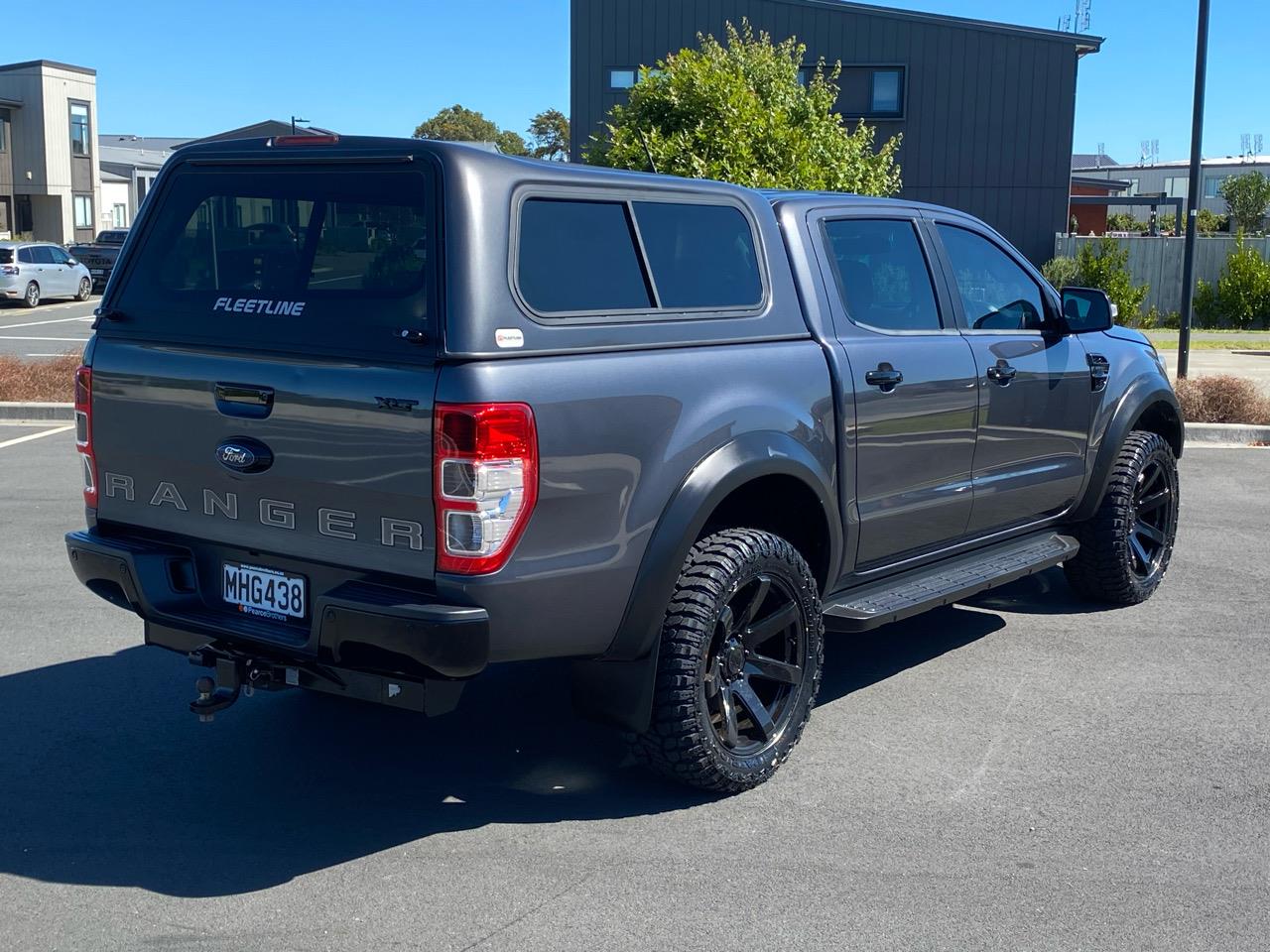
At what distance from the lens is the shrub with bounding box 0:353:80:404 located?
13.4m

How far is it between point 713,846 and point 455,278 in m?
1.88

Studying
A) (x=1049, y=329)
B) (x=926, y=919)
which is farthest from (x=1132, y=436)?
(x=926, y=919)

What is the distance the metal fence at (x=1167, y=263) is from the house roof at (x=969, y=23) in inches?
162

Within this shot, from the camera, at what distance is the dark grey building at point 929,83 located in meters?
29.1

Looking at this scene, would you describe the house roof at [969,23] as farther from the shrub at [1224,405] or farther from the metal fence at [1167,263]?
the shrub at [1224,405]

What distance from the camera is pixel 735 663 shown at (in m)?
4.58

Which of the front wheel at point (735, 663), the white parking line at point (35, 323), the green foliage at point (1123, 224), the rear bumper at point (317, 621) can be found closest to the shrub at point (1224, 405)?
the front wheel at point (735, 663)

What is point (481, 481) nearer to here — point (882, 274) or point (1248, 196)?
point (882, 274)

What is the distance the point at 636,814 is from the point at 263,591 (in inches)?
54.5

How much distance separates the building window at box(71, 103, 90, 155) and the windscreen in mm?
54063

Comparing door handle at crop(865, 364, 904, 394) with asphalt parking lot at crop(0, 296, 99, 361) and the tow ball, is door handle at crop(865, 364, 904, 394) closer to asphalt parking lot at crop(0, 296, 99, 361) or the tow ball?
the tow ball

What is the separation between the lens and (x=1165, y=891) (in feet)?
12.8

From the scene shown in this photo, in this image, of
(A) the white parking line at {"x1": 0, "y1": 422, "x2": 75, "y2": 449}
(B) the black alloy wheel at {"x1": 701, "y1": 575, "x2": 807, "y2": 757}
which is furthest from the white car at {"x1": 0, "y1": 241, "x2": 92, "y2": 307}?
(B) the black alloy wheel at {"x1": 701, "y1": 575, "x2": 807, "y2": 757}

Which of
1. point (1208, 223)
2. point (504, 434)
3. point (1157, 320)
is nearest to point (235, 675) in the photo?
point (504, 434)
